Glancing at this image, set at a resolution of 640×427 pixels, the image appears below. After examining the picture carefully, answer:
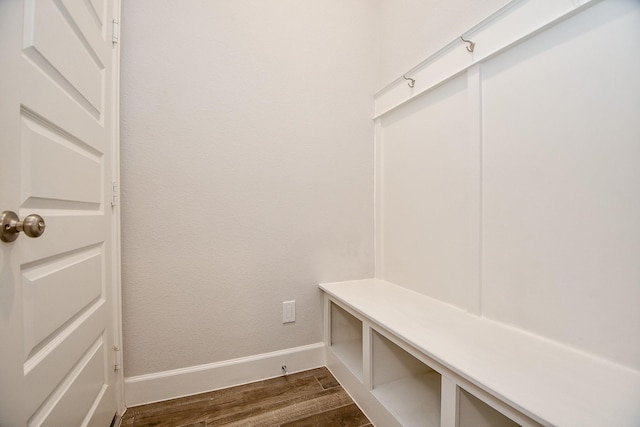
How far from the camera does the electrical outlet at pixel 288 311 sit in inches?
66.0

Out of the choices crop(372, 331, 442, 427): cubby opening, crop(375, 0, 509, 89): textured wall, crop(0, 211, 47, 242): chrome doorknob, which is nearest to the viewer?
crop(0, 211, 47, 242): chrome doorknob

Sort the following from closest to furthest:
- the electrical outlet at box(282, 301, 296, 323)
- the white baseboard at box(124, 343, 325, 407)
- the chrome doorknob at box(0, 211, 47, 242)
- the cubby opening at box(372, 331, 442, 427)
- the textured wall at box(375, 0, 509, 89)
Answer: the chrome doorknob at box(0, 211, 47, 242)
the cubby opening at box(372, 331, 442, 427)
the textured wall at box(375, 0, 509, 89)
the white baseboard at box(124, 343, 325, 407)
the electrical outlet at box(282, 301, 296, 323)

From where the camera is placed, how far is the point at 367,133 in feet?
6.29

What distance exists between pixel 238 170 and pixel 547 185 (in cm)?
148

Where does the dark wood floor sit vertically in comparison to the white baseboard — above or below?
below

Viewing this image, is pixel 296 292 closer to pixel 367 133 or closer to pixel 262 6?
pixel 367 133

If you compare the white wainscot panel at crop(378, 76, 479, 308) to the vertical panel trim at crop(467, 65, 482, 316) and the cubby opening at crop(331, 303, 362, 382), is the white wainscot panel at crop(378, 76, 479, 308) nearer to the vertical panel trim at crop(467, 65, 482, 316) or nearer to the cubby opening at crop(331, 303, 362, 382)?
the vertical panel trim at crop(467, 65, 482, 316)

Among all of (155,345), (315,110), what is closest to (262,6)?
(315,110)

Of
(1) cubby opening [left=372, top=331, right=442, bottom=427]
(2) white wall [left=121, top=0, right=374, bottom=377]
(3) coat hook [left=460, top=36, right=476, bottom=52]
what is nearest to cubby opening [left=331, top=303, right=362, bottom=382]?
(2) white wall [left=121, top=0, right=374, bottom=377]

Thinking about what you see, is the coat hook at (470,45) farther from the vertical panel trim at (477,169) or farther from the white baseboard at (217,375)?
the white baseboard at (217,375)

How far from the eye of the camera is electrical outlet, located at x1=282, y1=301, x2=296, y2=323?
5.50 feet

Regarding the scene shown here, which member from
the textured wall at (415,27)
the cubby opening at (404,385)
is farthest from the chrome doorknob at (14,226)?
the textured wall at (415,27)

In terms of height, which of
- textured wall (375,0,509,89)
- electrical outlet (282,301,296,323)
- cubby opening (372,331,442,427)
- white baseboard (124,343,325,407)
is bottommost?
white baseboard (124,343,325,407)

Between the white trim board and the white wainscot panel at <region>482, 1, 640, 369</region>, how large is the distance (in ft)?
0.13
